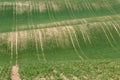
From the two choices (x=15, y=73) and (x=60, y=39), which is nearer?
(x=15, y=73)

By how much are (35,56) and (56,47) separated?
5.87 meters

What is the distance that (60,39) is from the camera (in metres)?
60.9

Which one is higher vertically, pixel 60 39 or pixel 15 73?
pixel 60 39

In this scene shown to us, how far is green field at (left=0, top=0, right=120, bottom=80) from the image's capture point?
39844 millimetres

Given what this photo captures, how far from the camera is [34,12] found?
271ft

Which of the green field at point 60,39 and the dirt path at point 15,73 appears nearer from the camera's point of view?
the dirt path at point 15,73

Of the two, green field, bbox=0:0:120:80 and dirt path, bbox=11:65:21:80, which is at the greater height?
green field, bbox=0:0:120:80

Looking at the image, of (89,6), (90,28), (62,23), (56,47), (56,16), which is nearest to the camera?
(56,47)

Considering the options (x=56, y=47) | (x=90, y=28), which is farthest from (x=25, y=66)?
(x=90, y=28)

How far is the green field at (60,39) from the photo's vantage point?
1569 inches

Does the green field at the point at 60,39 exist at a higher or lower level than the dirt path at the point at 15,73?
higher

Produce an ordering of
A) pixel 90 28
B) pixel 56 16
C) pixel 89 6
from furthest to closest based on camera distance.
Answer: pixel 89 6 → pixel 56 16 → pixel 90 28

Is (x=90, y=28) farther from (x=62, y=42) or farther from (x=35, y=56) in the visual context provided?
(x=35, y=56)

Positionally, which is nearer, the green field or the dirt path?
the dirt path
